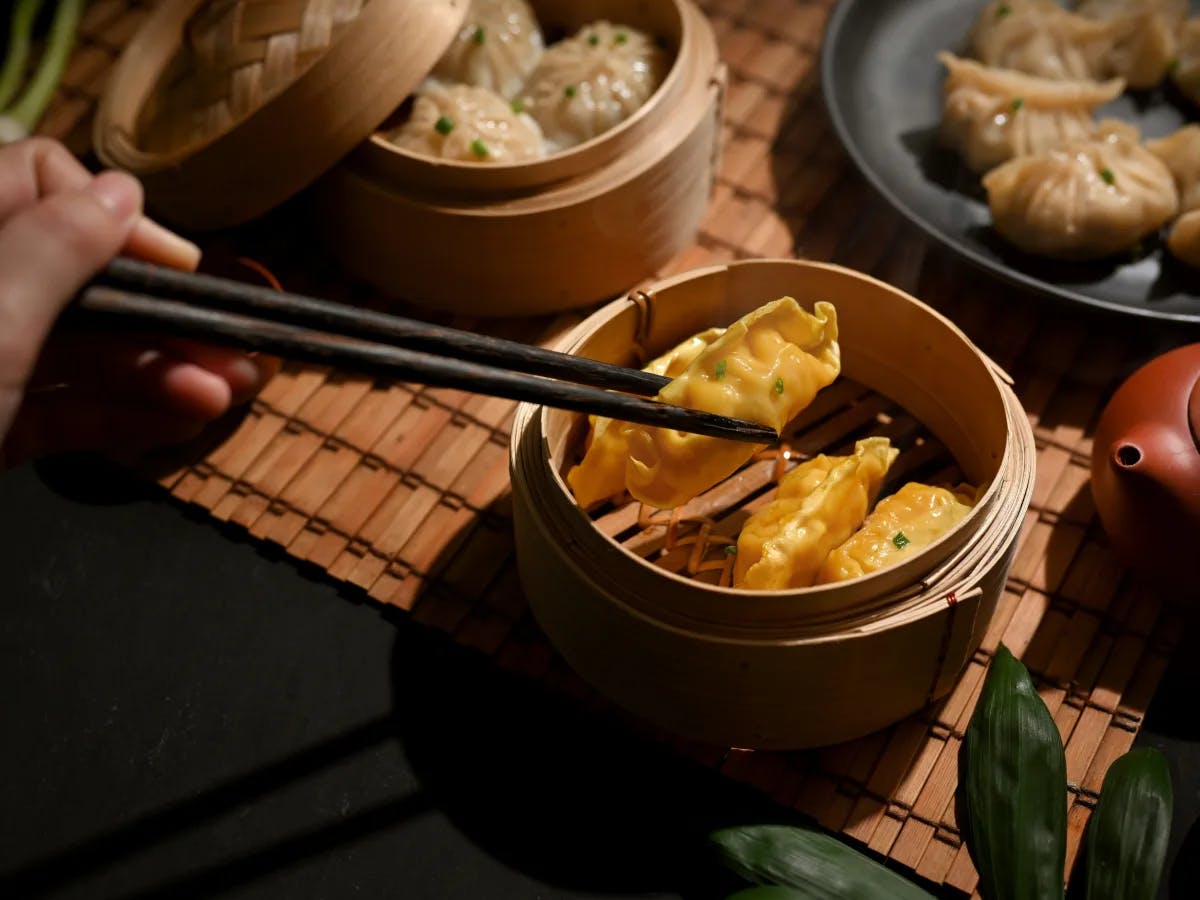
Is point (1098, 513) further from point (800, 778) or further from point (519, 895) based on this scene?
point (519, 895)

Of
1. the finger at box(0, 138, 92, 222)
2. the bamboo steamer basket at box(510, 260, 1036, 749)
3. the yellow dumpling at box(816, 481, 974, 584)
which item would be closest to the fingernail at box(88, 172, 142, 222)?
the finger at box(0, 138, 92, 222)

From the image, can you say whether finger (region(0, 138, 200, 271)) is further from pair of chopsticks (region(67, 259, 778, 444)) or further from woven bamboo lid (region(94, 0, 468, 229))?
woven bamboo lid (region(94, 0, 468, 229))

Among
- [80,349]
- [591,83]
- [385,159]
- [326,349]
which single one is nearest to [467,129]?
[385,159]

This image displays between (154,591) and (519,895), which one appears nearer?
(519,895)

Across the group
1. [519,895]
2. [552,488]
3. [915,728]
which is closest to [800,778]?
[915,728]

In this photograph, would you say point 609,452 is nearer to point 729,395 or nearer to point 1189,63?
point 729,395

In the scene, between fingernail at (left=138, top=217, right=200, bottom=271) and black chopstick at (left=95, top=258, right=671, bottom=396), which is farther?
fingernail at (left=138, top=217, right=200, bottom=271)

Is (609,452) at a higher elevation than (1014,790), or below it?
higher
